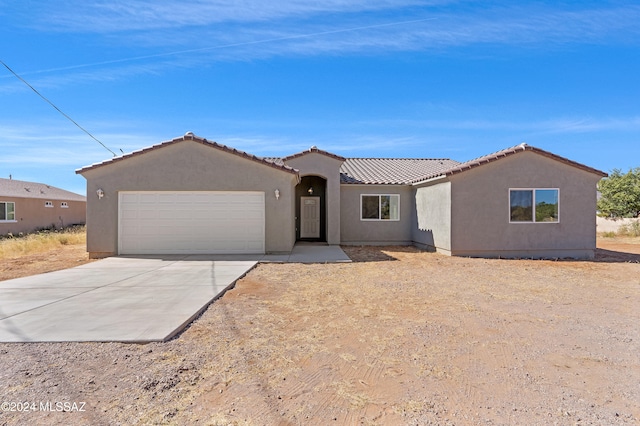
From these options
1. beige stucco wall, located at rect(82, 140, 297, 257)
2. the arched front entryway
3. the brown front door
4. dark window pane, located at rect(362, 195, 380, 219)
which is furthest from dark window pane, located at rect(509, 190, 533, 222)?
the brown front door

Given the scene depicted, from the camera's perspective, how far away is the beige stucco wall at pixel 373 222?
16.5 m

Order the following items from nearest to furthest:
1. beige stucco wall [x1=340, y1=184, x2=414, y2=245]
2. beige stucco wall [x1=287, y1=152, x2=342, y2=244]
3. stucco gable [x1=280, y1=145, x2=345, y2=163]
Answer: stucco gable [x1=280, y1=145, x2=345, y2=163] → beige stucco wall [x1=287, y1=152, x2=342, y2=244] → beige stucco wall [x1=340, y1=184, x2=414, y2=245]

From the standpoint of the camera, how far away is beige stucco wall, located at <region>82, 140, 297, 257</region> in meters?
12.5

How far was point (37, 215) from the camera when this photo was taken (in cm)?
2666

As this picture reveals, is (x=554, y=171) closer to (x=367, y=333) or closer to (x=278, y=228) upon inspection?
(x=278, y=228)

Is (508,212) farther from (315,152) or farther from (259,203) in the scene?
(259,203)

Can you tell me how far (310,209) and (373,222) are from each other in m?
3.64

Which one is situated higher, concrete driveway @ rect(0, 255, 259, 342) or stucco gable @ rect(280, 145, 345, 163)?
stucco gable @ rect(280, 145, 345, 163)

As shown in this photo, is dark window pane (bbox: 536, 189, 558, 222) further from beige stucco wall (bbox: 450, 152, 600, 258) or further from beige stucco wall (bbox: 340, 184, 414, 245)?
beige stucco wall (bbox: 340, 184, 414, 245)

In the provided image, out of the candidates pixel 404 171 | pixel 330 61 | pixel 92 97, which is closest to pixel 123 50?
pixel 92 97

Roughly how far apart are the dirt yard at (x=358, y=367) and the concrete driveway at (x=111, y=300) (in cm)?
38

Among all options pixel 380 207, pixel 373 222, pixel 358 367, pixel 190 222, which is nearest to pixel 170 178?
pixel 190 222

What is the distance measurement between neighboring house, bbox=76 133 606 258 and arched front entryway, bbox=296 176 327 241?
5248mm

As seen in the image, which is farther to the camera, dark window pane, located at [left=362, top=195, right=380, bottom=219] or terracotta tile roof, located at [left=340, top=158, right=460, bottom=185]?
terracotta tile roof, located at [left=340, top=158, right=460, bottom=185]
